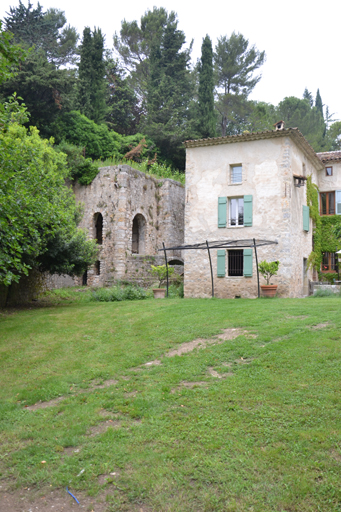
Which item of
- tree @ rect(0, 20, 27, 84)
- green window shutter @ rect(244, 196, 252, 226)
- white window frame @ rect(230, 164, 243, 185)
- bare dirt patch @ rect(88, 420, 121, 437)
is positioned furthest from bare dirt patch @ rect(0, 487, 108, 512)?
white window frame @ rect(230, 164, 243, 185)

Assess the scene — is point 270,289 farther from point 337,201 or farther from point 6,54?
point 6,54

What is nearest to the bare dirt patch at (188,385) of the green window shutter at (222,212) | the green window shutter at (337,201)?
the green window shutter at (222,212)

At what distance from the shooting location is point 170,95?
34.0 m

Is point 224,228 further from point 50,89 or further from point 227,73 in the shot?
point 227,73

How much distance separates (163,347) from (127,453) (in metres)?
3.99

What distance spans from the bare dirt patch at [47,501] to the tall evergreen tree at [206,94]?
3086 centimetres

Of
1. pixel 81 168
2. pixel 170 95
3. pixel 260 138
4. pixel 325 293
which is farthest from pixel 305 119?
pixel 325 293

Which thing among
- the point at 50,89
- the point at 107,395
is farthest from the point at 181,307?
the point at 50,89

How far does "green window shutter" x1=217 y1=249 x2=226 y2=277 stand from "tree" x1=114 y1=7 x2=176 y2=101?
85.7 feet

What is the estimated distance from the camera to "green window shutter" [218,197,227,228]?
1805cm

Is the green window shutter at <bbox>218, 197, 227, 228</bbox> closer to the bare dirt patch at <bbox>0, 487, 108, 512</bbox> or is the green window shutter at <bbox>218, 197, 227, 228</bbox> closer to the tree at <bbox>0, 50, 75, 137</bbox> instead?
the tree at <bbox>0, 50, 75, 137</bbox>

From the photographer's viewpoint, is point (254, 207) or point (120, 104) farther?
point (120, 104)

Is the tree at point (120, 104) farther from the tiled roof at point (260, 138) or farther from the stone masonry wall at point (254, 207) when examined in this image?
the stone masonry wall at point (254, 207)

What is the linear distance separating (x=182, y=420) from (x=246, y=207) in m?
13.8
